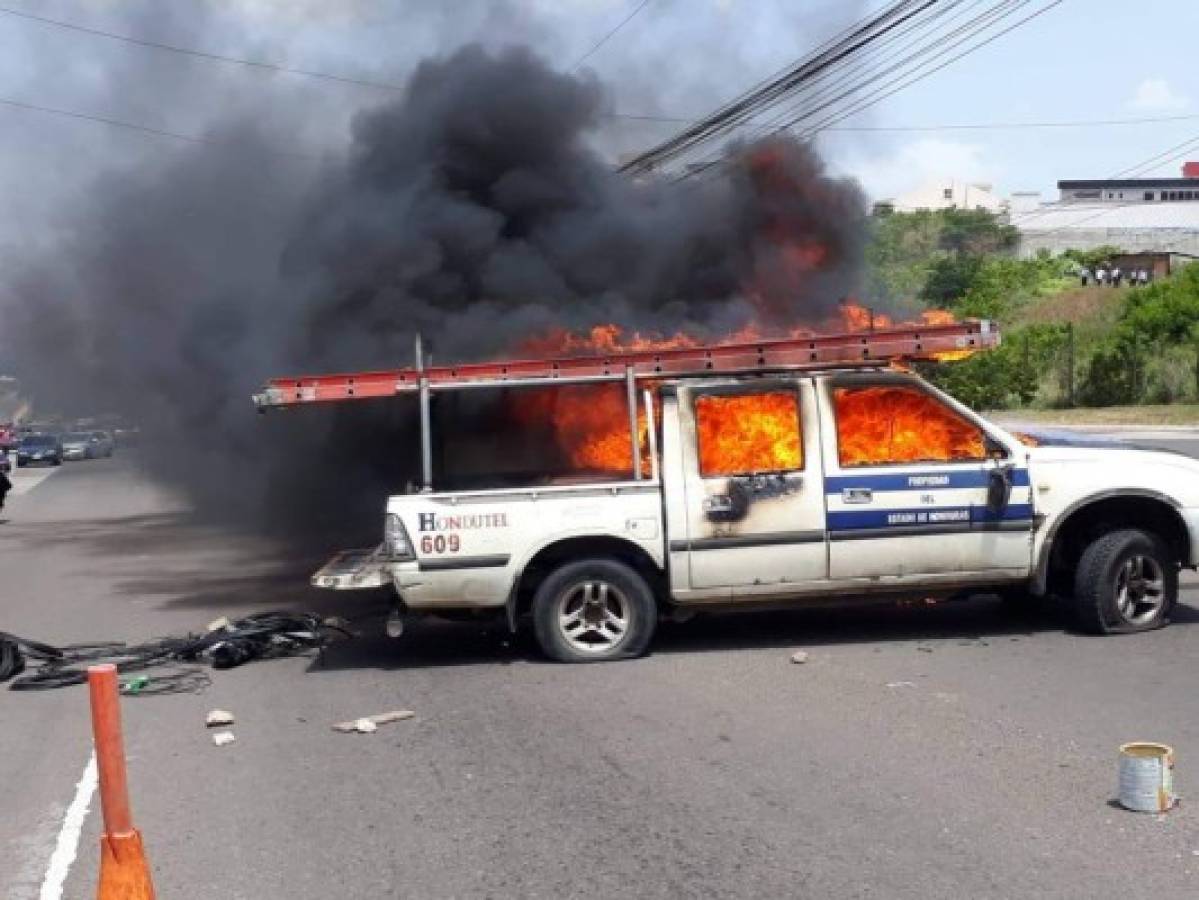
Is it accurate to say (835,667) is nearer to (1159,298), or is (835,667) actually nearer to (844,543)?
(844,543)

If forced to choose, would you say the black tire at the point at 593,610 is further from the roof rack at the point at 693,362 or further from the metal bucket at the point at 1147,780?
the metal bucket at the point at 1147,780

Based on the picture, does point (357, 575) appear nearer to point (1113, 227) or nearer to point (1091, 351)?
A: point (1091, 351)

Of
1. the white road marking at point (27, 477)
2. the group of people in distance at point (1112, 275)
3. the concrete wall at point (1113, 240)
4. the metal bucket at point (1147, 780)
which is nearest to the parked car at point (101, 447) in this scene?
the white road marking at point (27, 477)

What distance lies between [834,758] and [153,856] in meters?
2.87

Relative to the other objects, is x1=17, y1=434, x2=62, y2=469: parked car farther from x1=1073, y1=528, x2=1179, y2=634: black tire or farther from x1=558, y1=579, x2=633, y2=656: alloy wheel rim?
x1=1073, y1=528, x2=1179, y2=634: black tire

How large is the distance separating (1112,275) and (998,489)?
6070cm

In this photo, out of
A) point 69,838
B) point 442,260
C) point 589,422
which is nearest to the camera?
point 69,838

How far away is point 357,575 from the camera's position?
9078 millimetres

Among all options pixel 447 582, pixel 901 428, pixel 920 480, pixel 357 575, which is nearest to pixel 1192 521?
pixel 920 480

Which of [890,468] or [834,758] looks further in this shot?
[890,468]

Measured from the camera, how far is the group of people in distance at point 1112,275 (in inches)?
2513

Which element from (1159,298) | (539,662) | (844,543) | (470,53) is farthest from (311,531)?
(1159,298)

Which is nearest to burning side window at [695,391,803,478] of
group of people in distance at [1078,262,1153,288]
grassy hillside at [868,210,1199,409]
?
grassy hillside at [868,210,1199,409]

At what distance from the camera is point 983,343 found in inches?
364
